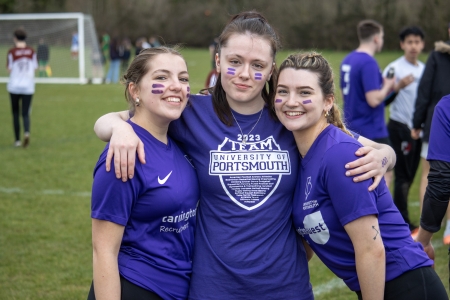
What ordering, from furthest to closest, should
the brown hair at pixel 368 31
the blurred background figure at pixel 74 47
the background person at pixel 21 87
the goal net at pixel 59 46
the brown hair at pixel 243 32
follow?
the blurred background figure at pixel 74 47 < the goal net at pixel 59 46 < the background person at pixel 21 87 < the brown hair at pixel 368 31 < the brown hair at pixel 243 32

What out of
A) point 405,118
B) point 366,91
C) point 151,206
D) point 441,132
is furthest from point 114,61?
point 151,206

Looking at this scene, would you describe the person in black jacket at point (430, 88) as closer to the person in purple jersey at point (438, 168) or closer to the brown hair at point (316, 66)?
the person in purple jersey at point (438, 168)

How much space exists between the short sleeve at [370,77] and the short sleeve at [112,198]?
4.99 m

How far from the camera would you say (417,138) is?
22.1 ft

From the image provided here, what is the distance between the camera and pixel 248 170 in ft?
8.95

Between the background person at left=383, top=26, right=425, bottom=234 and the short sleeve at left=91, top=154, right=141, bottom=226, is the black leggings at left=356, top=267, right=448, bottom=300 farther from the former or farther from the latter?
the background person at left=383, top=26, right=425, bottom=234

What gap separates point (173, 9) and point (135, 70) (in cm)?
5205

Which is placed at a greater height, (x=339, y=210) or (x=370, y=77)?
(x=339, y=210)

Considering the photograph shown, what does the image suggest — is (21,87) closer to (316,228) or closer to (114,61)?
(316,228)

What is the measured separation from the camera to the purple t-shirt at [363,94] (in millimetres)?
6961

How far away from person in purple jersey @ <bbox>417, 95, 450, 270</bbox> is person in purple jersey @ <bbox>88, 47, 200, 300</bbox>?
1.47 meters

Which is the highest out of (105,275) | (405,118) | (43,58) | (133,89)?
(133,89)

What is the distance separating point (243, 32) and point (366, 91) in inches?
175

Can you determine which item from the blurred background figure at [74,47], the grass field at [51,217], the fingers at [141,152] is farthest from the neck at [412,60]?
the blurred background figure at [74,47]
